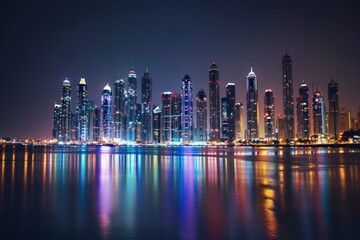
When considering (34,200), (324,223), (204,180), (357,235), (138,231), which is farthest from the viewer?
(204,180)

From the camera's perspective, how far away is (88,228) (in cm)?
1241

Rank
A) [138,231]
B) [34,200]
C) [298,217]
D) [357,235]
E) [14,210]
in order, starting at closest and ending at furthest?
1. [357,235]
2. [138,231]
3. [298,217]
4. [14,210]
5. [34,200]

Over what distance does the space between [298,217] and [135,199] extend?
Result: 9.03 metres

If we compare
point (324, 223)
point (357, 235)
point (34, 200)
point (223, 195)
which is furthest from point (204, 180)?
point (357, 235)

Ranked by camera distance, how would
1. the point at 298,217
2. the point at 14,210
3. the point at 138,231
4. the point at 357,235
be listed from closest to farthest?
the point at 357,235
the point at 138,231
the point at 298,217
the point at 14,210

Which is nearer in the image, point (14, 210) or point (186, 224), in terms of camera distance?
point (186, 224)

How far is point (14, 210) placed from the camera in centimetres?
1592

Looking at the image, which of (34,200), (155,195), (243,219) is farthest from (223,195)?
(34,200)

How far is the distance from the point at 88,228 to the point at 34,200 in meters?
8.00

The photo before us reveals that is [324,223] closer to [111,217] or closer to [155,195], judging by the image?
[111,217]

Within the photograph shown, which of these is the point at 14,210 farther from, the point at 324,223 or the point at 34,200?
the point at 324,223

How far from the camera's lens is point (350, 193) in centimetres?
2059

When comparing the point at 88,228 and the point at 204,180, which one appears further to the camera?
the point at 204,180

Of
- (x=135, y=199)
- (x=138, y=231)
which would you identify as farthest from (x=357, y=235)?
(x=135, y=199)
